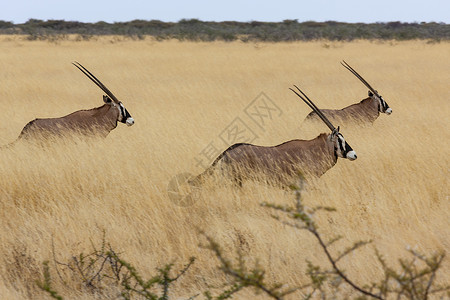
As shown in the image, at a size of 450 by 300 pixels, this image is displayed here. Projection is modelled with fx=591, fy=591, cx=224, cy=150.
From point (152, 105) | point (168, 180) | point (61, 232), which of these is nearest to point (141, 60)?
point (152, 105)

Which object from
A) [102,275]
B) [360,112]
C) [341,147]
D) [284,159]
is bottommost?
[102,275]

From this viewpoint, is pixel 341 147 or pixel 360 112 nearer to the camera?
pixel 341 147

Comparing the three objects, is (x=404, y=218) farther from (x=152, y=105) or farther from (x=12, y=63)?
(x=12, y=63)

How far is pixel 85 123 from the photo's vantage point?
799 cm

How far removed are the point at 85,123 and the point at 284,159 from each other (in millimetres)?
3402

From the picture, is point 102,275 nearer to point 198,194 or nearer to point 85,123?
point 198,194

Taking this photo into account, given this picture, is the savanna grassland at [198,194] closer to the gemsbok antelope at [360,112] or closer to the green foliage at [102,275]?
the green foliage at [102,275]

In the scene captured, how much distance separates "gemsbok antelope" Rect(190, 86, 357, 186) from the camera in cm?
561

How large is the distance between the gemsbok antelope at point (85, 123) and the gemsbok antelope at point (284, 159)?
264 cm

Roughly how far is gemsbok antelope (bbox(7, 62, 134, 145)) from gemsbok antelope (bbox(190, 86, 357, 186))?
2.64 meters

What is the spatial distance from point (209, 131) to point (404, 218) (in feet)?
14.9

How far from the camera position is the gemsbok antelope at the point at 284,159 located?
5.61m

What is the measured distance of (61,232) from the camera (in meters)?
4.53

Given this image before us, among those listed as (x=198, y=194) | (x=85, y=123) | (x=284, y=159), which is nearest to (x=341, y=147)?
(x=284, y=159)
